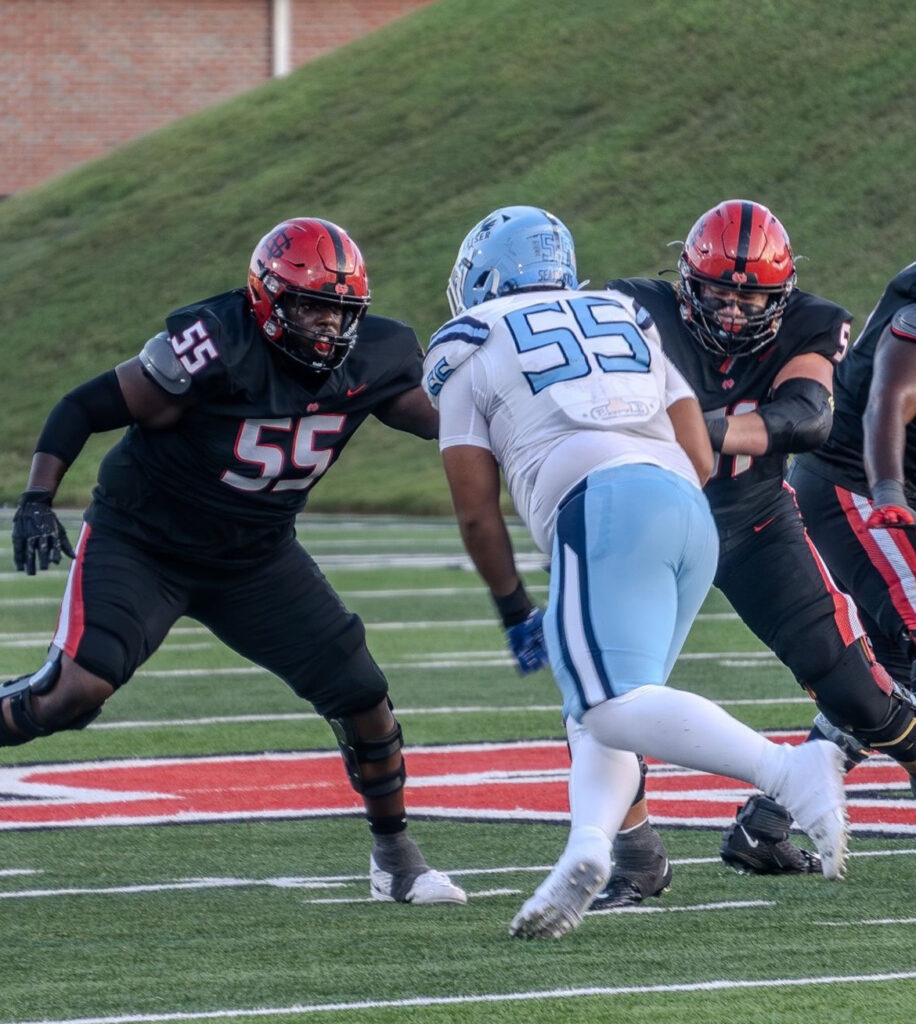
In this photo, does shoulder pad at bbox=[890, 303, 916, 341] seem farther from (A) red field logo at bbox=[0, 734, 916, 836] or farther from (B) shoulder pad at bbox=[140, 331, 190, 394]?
(B) shoulder pad at bbox=[140, 331, 190, 394]

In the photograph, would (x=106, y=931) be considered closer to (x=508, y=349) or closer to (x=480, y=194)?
(x=508, y=349)

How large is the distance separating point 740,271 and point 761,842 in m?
1.42

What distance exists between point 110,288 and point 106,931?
23062 millimetres

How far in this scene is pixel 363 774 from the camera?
16.8 feet

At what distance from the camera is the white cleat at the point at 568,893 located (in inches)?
163

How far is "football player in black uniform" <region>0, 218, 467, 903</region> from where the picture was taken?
489 cm

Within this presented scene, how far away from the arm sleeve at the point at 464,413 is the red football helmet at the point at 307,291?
543 mm

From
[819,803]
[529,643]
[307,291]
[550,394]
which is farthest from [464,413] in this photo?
[819,803]

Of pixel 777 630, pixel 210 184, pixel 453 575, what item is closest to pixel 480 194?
pixel 210 184

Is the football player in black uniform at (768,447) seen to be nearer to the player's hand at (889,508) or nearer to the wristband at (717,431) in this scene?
the wristband at (717,431)

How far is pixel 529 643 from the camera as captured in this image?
15.0 feet

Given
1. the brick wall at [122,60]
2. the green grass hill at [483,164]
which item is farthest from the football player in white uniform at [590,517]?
the brick wall at [122,60]

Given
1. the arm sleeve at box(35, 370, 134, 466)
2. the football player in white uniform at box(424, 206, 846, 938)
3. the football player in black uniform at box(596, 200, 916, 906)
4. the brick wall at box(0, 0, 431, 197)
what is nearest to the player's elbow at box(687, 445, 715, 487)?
the football player in white uniform at box(424, 206, 846, 938)

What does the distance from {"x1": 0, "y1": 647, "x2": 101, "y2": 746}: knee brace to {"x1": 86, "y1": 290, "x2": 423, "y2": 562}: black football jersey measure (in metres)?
0.41
